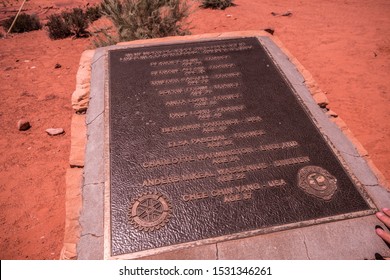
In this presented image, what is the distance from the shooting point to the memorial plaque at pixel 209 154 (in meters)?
1.84

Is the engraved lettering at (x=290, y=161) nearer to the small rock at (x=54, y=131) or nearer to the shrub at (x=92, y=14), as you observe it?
the small rock at (x=54, y=131)

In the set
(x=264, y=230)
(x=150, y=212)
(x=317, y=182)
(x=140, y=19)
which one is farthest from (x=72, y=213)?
(x=140, y=19)

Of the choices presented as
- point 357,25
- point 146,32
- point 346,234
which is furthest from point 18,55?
point 357,25

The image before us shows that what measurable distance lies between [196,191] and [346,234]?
1053 mm

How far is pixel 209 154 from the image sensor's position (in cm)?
215

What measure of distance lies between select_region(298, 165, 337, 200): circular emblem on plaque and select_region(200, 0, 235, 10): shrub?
20.5ft

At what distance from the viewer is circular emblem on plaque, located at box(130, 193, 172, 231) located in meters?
1.78

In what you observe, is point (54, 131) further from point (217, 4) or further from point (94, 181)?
point (217, 4)

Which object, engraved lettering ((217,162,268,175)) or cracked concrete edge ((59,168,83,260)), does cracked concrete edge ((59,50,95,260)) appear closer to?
cracked concrete edge ((59,168,83,260))

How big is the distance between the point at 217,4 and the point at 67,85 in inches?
187

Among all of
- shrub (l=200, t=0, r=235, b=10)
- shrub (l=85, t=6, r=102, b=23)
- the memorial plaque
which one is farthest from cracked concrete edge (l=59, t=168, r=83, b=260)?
shrub (l=200, t=0, r=235, b=10)

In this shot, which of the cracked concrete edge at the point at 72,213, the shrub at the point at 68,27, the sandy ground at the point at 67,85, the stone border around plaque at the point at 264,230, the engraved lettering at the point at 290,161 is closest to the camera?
the stone border around plaque at the point at 264,230

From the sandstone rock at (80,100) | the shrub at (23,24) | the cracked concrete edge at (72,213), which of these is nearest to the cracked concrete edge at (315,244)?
the cracked concrete edge at (72,213)
